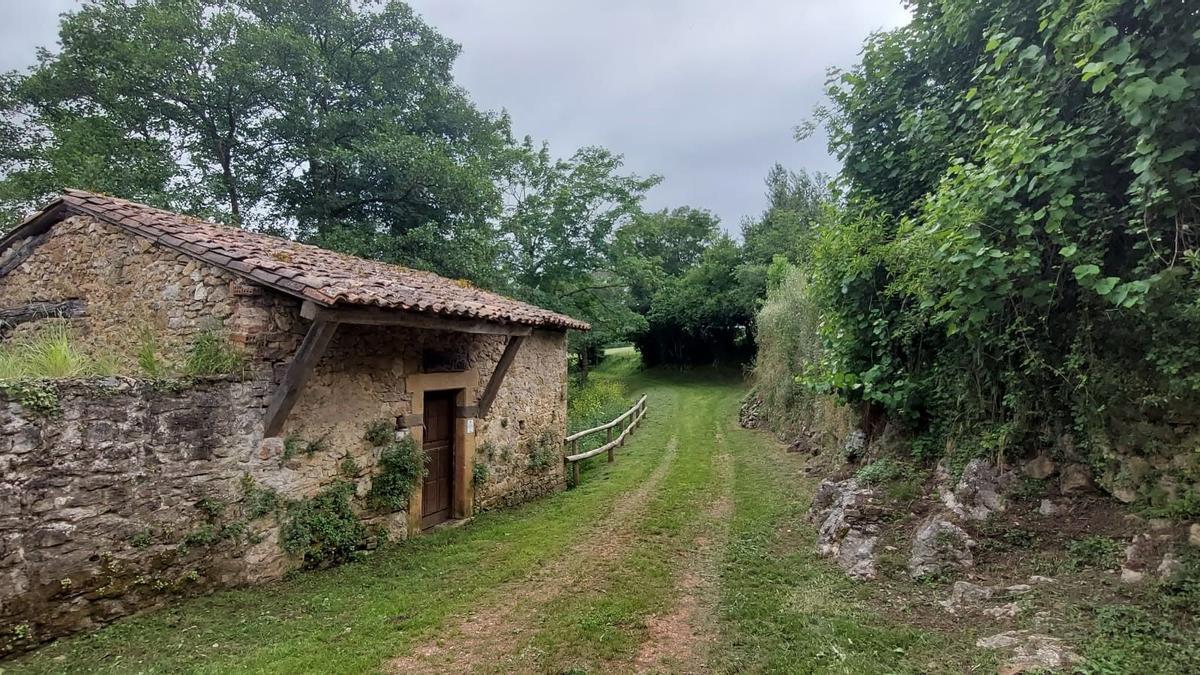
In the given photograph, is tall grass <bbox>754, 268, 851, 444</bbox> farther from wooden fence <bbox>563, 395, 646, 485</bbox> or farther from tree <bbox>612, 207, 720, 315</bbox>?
tree <bbox>612, 207, 720, 315</bbox>

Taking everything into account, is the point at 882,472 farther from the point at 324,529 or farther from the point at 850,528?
the point at 324,529

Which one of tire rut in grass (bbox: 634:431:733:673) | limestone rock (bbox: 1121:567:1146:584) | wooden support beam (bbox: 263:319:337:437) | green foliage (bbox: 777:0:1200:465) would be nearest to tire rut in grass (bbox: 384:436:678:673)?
tire rut in grass (bbox: 634:431:733:673)

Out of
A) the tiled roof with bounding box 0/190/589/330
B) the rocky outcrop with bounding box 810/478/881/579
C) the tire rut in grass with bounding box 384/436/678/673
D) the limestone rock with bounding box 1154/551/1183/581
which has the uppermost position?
the tiled roof with bounding box 0/190/589/330

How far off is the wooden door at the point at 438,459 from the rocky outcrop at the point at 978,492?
575 centimetres

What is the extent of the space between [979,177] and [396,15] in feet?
52.1

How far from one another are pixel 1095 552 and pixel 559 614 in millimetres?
3903

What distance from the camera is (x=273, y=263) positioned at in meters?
4.89

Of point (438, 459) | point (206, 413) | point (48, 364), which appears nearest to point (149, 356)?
point (48, 364)

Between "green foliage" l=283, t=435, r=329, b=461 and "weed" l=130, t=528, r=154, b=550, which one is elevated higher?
"green foliage" l=283, t=435, r=329, b=461

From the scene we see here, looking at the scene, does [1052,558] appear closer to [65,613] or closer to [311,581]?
[311,581]

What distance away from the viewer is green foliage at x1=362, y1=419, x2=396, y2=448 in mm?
5750

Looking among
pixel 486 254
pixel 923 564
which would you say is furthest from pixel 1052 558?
pixel 486 254

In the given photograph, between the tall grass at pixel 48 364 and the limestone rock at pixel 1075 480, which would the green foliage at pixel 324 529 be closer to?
the tall grass at pixel 48 364

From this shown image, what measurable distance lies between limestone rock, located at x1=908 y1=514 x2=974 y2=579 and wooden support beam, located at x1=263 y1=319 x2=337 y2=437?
537cm
